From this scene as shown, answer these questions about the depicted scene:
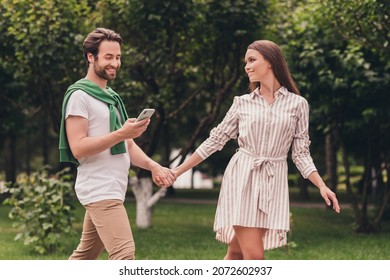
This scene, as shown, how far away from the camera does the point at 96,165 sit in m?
4.53

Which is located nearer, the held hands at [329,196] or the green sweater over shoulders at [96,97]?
the green sweater over shoulders at [96,97]

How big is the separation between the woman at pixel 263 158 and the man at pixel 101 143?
745mm

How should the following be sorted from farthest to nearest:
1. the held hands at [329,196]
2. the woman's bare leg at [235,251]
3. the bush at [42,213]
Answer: the bush at [42,213]
the woman's bare leg at [235,251]
the held hands at [329,196]

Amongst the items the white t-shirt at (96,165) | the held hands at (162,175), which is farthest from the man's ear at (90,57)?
the held hands at (162,175)

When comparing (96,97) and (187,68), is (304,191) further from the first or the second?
(96,97)

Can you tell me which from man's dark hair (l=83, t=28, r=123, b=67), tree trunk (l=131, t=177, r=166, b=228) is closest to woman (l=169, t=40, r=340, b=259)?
man's dark hair (l=83, t=28, r=123, b=67)

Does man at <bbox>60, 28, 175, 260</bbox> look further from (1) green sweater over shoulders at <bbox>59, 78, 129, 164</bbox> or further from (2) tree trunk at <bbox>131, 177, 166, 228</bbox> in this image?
(2) tree trunk at <bbox>131, 177, 166, 228</bbox>

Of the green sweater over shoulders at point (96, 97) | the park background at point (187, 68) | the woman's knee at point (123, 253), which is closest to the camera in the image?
the woman's knee at point (123, 253)

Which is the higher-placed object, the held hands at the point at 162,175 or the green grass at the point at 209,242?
the held hands at the point at 162,175

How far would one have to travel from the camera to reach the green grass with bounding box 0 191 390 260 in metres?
10.1

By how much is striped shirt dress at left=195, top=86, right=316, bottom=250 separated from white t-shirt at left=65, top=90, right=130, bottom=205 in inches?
30.8

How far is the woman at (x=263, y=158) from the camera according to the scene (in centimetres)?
482

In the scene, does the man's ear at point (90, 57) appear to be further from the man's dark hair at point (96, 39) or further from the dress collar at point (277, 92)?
the dress collar at point (277, 92)

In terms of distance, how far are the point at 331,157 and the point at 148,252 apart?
32.2 ft
